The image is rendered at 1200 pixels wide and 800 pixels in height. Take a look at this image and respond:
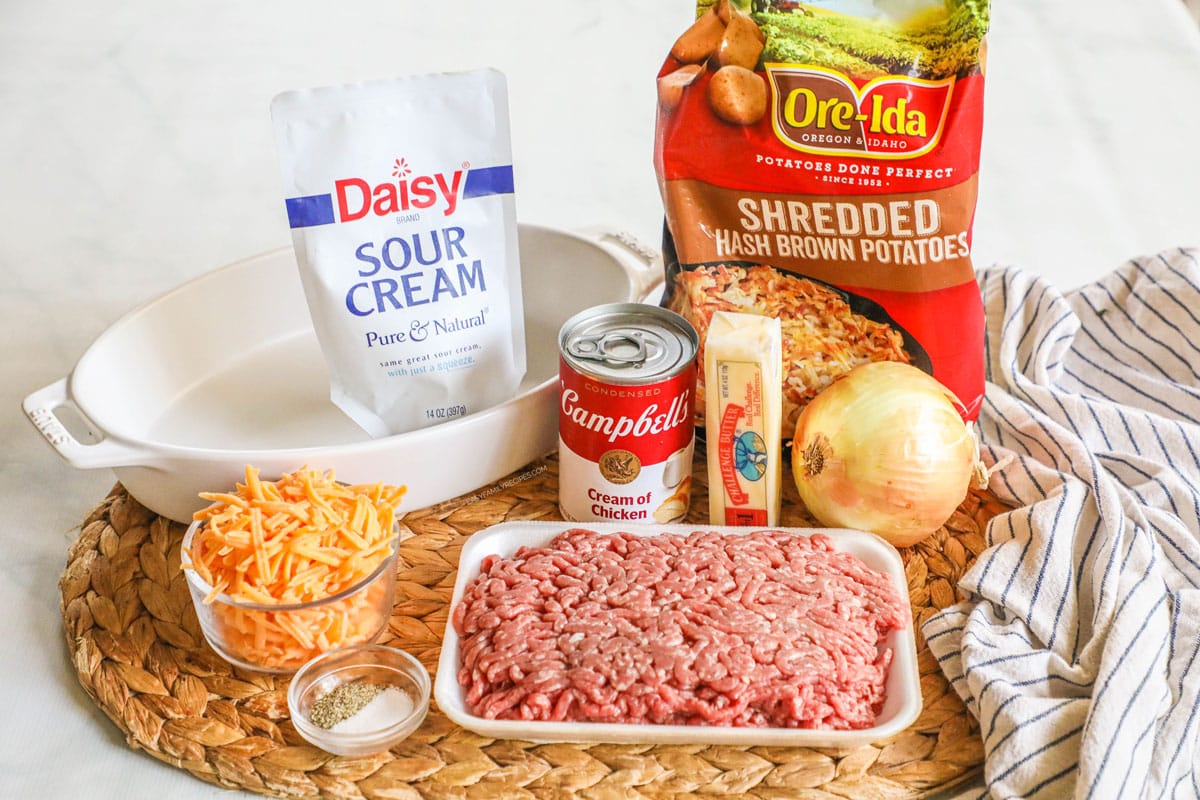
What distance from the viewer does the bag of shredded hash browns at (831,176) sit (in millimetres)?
1422

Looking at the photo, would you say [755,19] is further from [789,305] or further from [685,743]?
[685,743]

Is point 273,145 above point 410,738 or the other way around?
above

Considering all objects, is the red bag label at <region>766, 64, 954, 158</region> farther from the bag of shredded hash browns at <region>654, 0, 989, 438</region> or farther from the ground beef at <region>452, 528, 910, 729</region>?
the ground beef at <region>452, 528, 910, 729</region>

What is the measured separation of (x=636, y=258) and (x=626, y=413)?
0.46 metres

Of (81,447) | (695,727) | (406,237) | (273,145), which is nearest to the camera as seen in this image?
(695,727)

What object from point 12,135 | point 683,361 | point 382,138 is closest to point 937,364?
point 683,361

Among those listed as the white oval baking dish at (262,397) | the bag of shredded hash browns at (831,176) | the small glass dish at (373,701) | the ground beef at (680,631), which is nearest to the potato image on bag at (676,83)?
the bag of shredded hash browns at (831,176)

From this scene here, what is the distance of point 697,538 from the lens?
4.64 ft

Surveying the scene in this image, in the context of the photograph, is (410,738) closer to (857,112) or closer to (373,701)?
(373,701)

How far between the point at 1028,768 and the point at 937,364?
0.53m

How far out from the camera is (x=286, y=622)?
126cm

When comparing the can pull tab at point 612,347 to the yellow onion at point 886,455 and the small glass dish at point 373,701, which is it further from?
the small glass dish at point 373,701

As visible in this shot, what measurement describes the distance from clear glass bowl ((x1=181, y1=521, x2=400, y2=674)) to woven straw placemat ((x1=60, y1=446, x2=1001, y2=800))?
1.9 inches

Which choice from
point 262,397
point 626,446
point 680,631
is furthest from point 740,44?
point 262,397
